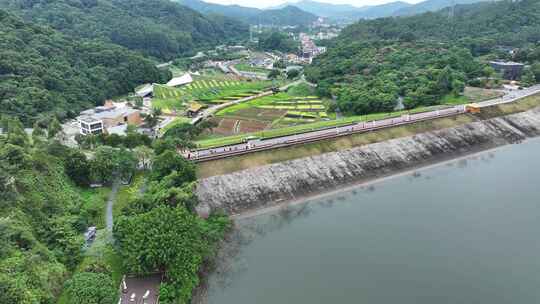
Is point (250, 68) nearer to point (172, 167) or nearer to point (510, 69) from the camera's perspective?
point (510, 69)

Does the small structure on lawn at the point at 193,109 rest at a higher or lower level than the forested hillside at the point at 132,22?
lower

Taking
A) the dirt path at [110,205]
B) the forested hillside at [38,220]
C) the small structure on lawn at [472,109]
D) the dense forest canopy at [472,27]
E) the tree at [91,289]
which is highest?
the dense forest canopy at [472,27]

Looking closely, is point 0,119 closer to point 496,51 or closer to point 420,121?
point 420,121

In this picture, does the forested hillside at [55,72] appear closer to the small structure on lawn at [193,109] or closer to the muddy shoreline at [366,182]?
the small structure on lawn at [193,109]

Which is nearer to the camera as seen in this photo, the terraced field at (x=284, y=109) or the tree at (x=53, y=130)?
the tree at (x=53, y=130)

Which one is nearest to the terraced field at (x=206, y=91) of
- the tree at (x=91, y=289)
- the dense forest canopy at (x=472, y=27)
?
the tree at (x=91, y=289)

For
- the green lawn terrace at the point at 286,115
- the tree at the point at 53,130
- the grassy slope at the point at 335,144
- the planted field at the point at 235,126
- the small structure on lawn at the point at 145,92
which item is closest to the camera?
the grassy slope at the point at 335,144
